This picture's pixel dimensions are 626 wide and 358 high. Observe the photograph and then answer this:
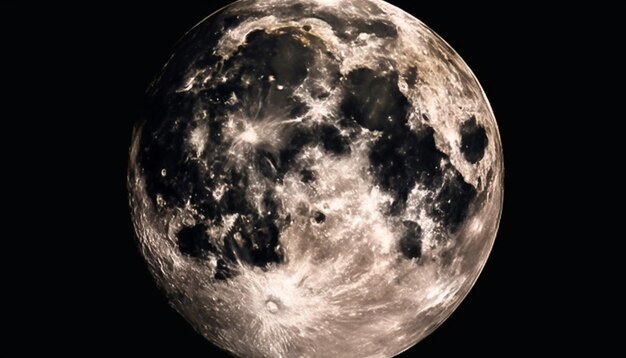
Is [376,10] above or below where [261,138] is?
above

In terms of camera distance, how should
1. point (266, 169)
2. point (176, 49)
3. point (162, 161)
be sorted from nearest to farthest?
point (266, 169) < point (162, 161) < point (176, 49)

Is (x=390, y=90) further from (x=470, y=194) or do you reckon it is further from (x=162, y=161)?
(x=162, y=161)

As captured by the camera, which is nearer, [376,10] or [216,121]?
[216,121]

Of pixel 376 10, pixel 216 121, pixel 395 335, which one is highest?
pixel 376 10

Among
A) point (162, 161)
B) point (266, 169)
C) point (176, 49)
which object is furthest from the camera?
point (176, 49)

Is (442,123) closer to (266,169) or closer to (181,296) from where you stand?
(266,169)

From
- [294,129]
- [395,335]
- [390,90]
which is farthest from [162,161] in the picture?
[395,335]
